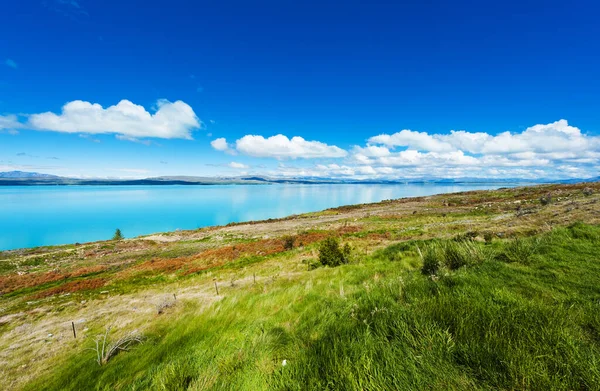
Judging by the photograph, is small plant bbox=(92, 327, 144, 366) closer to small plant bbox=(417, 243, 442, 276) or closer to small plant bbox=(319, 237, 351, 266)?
small plant bbox=(417, 243, 442, 276)

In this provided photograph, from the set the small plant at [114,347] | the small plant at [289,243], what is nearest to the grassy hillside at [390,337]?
the small plant at [114,347]

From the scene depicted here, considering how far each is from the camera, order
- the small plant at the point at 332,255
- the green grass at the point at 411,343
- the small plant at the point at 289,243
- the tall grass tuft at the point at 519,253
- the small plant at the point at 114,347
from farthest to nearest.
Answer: the small plant at the point at 289,243 → the small plant at the point at 332,255 → the tall grass tuft at the point at 519,253 → the small plant at the point at 114,347 → the green grass at the point at 411,343

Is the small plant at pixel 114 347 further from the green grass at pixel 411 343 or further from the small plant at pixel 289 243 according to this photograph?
the small plant at pixel 289 243

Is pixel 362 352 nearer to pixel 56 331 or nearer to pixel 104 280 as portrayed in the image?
pixel 56 331

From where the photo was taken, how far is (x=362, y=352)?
2553 millimetres

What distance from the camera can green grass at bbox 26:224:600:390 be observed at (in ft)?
6.89

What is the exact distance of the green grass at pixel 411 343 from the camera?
6.89 feet

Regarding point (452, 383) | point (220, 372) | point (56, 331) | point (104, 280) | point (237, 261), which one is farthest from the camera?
point (237, 261)

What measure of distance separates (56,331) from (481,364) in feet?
43.1

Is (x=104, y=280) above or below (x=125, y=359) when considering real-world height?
below

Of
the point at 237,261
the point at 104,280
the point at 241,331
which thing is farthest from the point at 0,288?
the point at 241,331

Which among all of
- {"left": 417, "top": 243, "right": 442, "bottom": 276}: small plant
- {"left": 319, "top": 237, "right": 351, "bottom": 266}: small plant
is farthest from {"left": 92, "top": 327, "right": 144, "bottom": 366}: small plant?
{"left": 319, "top": 237, "right": 351, "bottom": 266}: small plant

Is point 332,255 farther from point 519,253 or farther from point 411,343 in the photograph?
point 411,343

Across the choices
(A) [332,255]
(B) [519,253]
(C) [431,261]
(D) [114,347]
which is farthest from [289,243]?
(D) [114,347]
